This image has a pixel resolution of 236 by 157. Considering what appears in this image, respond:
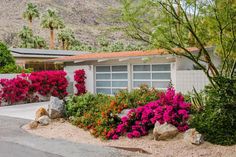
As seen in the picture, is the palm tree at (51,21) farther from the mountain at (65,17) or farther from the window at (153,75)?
the window at (153,75)

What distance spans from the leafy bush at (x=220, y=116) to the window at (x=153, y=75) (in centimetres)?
1112

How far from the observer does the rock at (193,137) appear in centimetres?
851

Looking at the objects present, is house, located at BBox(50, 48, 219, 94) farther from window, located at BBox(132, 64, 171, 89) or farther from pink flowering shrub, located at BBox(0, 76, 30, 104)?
pink flowering shrub, located at BBox(0, 76, 30, 104)

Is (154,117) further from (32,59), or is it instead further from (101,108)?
(32,59)

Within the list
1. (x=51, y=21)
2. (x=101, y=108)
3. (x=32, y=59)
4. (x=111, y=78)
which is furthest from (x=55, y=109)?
(x=51, y=21)

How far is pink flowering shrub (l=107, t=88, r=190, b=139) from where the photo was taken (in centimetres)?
962

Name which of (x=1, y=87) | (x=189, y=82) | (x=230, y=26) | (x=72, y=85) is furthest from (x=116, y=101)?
(x=72, y=85)

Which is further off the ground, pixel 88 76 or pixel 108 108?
pixel 88 76

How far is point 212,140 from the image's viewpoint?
8648mm

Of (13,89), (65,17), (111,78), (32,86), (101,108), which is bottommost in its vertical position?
(101,108)

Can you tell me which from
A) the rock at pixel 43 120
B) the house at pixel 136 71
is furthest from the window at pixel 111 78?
the rock at pixel 43 120

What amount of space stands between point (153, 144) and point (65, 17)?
107638mm

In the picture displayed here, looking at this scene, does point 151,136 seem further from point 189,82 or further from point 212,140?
point 189,82

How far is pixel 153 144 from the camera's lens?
8961 mm
